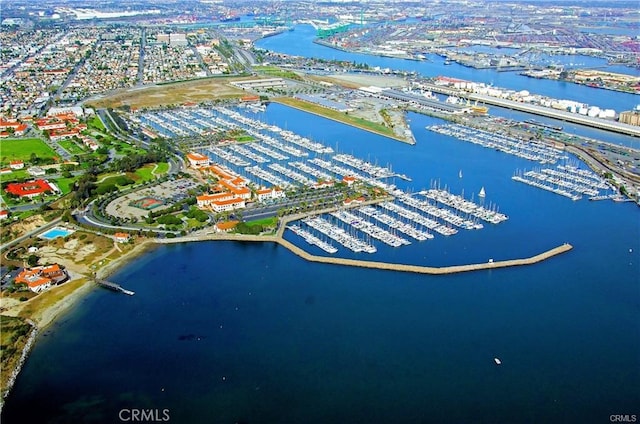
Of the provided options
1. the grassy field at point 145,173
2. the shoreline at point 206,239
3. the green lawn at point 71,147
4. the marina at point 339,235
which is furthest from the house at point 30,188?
the marina at point 339,235

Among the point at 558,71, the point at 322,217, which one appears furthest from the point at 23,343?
the point at 558,71

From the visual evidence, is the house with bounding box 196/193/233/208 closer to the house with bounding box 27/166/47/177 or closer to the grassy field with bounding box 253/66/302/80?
the house with bounding box 27/166/47/177

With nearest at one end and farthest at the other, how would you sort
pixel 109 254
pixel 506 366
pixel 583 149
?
pixel 506 366 < pixel 109 254 < pixel 583 149

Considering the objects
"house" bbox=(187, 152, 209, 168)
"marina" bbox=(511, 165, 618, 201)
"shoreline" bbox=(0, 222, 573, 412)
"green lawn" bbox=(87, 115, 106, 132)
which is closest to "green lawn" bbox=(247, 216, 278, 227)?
"shoreline" bbox=(0, 222, 573, 412)

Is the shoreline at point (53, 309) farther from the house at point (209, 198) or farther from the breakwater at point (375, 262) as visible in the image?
the house at point (209, 198)

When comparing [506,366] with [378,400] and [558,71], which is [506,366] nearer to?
[378,400]
